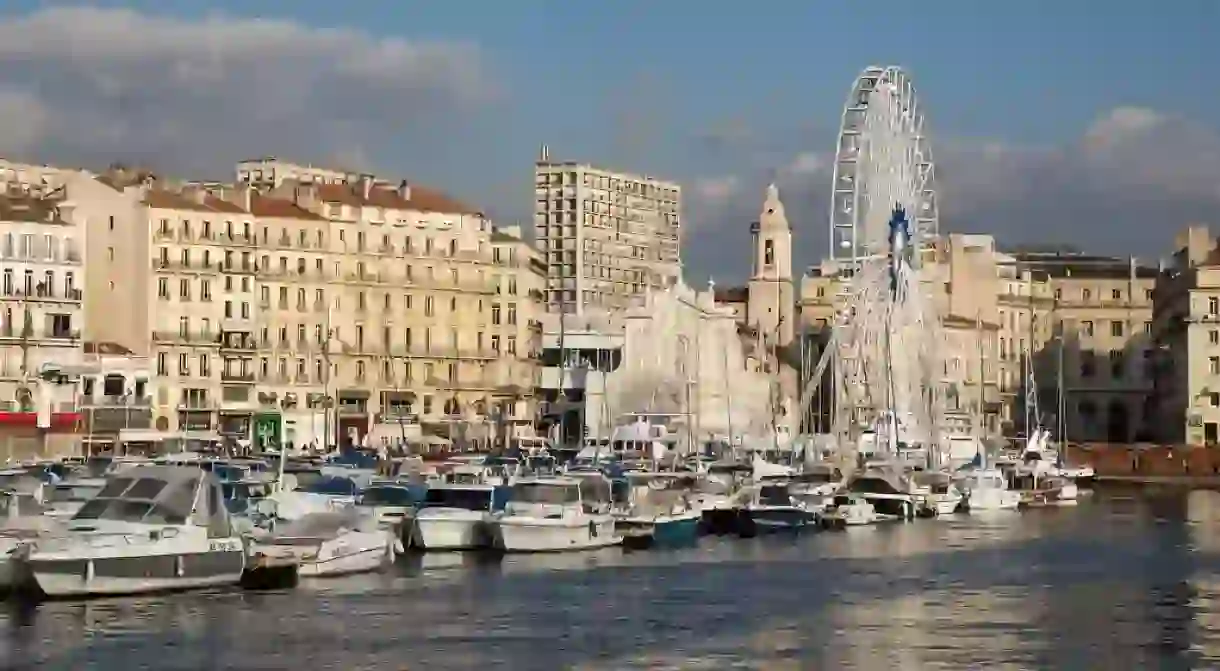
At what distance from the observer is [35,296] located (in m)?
121

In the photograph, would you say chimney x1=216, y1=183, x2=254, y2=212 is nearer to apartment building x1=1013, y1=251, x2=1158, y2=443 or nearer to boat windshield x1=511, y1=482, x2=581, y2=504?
boat windshield x1=511, y1=482, x2=581, y2=504

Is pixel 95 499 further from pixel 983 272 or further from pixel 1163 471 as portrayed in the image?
pixel 983 272

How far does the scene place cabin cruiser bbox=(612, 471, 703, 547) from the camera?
256ft

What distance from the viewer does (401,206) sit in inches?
5591

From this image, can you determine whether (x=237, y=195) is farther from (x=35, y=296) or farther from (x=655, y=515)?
(x=655, y=515)

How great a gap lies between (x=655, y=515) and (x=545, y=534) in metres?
9.57

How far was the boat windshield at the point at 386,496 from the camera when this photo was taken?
75500 mm

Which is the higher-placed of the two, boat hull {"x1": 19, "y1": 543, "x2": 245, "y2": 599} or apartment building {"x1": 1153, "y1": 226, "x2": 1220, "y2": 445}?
apartment building {"x1": 1153, "y1": 226, "x2": 1220, "y2": 445}

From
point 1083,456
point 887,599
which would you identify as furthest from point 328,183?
point 887,599

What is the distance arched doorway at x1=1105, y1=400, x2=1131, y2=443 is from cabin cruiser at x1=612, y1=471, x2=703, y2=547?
106204mm

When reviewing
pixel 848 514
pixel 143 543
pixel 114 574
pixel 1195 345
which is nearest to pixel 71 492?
pixel 143 543

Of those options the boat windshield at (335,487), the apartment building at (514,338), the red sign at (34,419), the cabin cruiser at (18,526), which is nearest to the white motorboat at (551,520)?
the boat windshield at (335,487)

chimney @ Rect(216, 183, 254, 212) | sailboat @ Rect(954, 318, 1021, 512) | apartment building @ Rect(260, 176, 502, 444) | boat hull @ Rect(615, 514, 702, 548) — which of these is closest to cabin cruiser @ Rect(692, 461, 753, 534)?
boat hull @ Rect(615, 514, 702, 548)

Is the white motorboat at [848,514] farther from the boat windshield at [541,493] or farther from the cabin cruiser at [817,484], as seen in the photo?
the boat windshield at [541,493]
